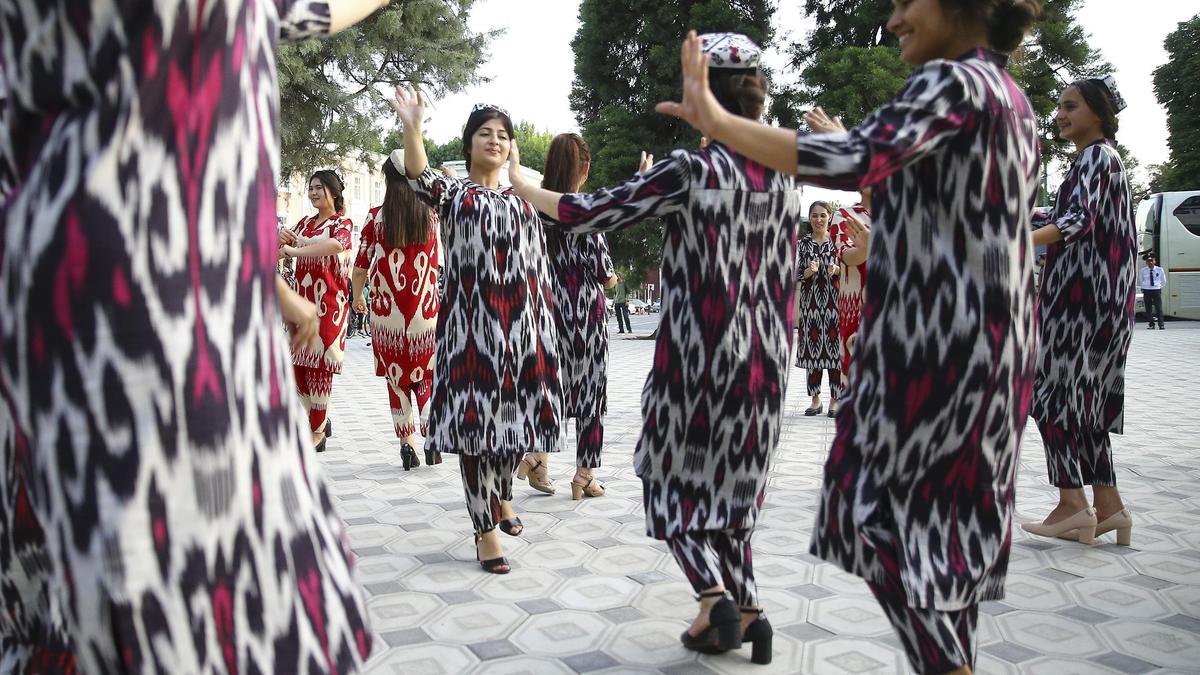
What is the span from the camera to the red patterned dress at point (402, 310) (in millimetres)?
6523

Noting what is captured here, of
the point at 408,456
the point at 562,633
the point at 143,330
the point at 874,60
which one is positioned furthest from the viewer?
the point at 874,60

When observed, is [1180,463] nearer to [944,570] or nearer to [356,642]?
[944,570]

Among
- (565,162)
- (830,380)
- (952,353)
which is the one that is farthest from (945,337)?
(830,380)

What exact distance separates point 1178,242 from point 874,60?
11.8m

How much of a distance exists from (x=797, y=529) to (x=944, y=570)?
2.81 meters

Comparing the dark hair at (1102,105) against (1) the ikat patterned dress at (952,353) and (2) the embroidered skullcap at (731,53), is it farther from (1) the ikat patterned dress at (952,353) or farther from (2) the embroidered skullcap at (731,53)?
(1) the ikat patterned dress at (952,353)

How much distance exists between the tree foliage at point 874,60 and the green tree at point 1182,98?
16.7 metres

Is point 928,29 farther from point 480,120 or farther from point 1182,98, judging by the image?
point 1182,98

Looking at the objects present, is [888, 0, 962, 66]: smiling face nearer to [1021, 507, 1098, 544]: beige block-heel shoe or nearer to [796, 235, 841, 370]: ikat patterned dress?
[1021, 507, 1098, 544]: beige block-heel shoe

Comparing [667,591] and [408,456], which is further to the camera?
[408,456]

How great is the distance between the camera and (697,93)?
190cm

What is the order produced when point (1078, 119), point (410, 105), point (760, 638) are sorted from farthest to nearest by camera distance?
point (1078, 119) → point (410, 105) → point (760, 638)

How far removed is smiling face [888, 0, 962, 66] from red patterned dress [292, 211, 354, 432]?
16.5 ft

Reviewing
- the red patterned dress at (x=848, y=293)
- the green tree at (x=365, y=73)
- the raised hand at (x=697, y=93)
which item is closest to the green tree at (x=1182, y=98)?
the green tree at (x=365, y=73)
